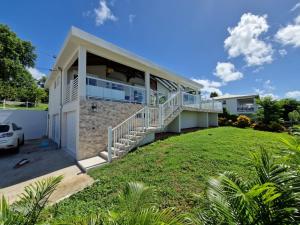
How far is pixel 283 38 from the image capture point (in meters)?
10.5

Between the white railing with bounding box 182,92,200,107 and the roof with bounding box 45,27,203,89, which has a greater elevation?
the roof with bounding box 45,27,203,89

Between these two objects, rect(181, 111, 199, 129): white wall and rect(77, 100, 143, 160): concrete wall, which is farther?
rect(181, 111, 199, 129): white wall

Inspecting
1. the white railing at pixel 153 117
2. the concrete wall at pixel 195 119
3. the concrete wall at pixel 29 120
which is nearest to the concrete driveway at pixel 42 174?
the white railing at pixel 153 117

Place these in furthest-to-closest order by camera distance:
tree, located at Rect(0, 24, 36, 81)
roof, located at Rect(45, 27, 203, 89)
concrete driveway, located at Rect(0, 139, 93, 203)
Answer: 1. tree, located at Rect(0, 24, 36, 81)
2. roof, located at Rect(45, 27, 203, 89)
3. concrete driveway, located at Rect(0, 139, 93, 203)

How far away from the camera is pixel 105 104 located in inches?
316

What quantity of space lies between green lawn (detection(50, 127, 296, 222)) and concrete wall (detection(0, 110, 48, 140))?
1340 centimetres

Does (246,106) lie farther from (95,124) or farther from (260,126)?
(95,124)

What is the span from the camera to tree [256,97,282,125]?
704 inches

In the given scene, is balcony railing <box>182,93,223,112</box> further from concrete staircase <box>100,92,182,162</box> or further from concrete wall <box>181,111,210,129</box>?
concrete staircase <box>100,92,182,162</box>

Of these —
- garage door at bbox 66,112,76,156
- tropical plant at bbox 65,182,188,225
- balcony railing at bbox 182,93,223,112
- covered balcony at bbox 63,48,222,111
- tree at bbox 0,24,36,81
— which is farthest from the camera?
tree at bbox 0,24,36,81

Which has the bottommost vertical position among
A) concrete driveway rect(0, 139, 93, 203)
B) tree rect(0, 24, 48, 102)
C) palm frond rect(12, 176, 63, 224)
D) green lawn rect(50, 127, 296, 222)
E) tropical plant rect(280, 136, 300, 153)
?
concrete driveway rect(0, 139, 93, 203)

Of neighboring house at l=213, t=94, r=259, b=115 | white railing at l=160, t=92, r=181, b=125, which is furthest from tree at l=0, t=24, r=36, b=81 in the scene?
neighboring house at l=213, t=94, r=259, b=115

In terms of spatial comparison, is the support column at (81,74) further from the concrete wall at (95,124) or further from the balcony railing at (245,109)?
the balcony railing at (245,109)

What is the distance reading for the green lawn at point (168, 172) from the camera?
3.77 meters
